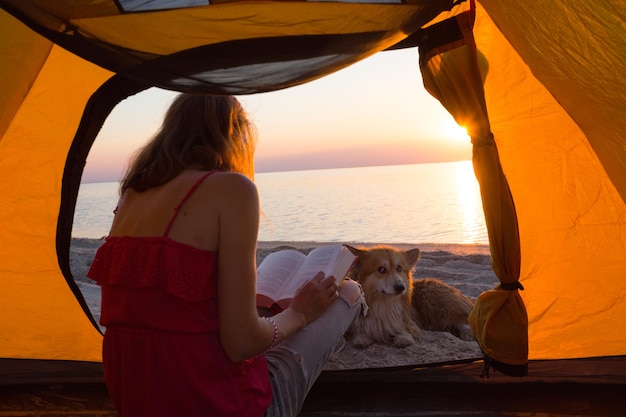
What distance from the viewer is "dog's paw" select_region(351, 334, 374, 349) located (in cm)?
330

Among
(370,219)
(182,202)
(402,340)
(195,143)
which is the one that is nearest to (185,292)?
(182,202)

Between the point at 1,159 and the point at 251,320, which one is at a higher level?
the point at 1,159

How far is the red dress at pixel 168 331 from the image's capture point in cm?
139

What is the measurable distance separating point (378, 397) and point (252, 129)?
1.47 meters

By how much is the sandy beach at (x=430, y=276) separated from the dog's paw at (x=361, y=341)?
0.03 meters

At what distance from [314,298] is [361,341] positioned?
5.28 feet

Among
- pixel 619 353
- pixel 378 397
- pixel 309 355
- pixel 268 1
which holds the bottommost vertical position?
pixel 378 397

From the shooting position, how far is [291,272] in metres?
2.56

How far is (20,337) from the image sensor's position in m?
2.83

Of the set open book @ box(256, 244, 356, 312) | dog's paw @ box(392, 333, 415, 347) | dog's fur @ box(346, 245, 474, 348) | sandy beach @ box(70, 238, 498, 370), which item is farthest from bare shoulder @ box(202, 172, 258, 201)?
dog's paw @ box(392, 333, 415, 347)

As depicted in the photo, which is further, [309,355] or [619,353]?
[619,353]

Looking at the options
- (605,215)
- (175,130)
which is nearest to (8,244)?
(175,130)

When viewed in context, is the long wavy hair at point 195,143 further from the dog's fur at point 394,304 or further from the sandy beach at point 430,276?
the dog's fur at point 394,304

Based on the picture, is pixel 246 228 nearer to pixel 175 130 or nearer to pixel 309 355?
pixel 175 130
